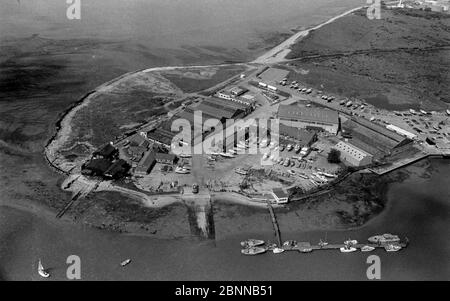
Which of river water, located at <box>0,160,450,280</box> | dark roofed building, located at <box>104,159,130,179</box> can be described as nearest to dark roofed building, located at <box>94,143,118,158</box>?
dark roofed building, located at <box>104,159,130,179</box>

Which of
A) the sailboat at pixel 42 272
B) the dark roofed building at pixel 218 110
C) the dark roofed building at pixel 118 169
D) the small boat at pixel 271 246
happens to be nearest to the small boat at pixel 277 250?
the small boat at pixel 271 246

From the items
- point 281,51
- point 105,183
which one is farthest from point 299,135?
point 281,51

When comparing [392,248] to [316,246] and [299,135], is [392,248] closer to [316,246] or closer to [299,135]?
[316,246]

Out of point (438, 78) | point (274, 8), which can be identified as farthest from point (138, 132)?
point (274, 8)

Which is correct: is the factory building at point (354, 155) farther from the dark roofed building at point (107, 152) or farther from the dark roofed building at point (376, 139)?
the dark roofed building at point (107, 152)

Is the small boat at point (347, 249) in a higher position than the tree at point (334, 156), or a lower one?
lower

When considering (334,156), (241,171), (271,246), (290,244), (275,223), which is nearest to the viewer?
(271,246)
